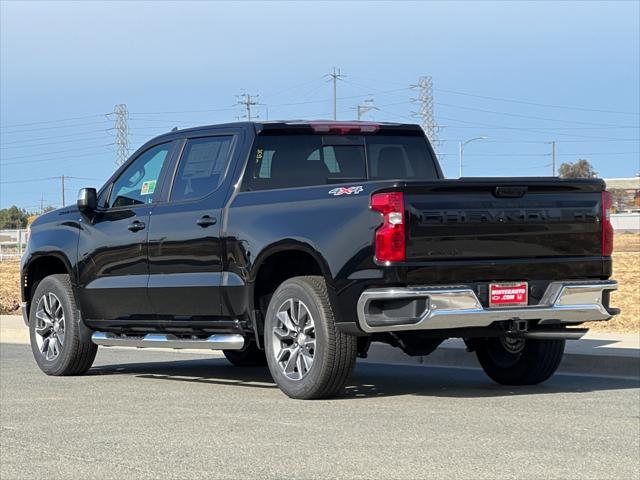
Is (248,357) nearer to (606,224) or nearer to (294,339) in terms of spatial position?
(294,339)

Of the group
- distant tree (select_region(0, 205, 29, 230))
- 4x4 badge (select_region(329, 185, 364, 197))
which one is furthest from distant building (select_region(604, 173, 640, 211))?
4x4 badge (select_region(329, 185, 364, 197))

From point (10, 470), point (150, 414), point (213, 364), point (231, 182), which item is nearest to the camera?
point (10, 470)

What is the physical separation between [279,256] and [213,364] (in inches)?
150

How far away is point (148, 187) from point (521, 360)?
358cm

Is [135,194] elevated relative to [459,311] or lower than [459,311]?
elevated

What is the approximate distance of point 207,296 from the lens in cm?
1073

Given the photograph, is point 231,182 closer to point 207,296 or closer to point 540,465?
point 207,296

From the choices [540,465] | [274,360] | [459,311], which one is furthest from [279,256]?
[540,465]

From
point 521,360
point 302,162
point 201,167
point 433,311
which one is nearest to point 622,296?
point 521,360

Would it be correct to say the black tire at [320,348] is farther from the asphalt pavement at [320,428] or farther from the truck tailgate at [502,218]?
the truck tailgate at [502,218]

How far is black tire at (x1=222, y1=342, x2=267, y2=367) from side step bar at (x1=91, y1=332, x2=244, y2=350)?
5.65 feet

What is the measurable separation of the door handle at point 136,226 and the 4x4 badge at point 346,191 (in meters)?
2.38

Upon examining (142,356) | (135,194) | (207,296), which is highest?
(135,194)

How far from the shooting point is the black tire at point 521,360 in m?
10.9
